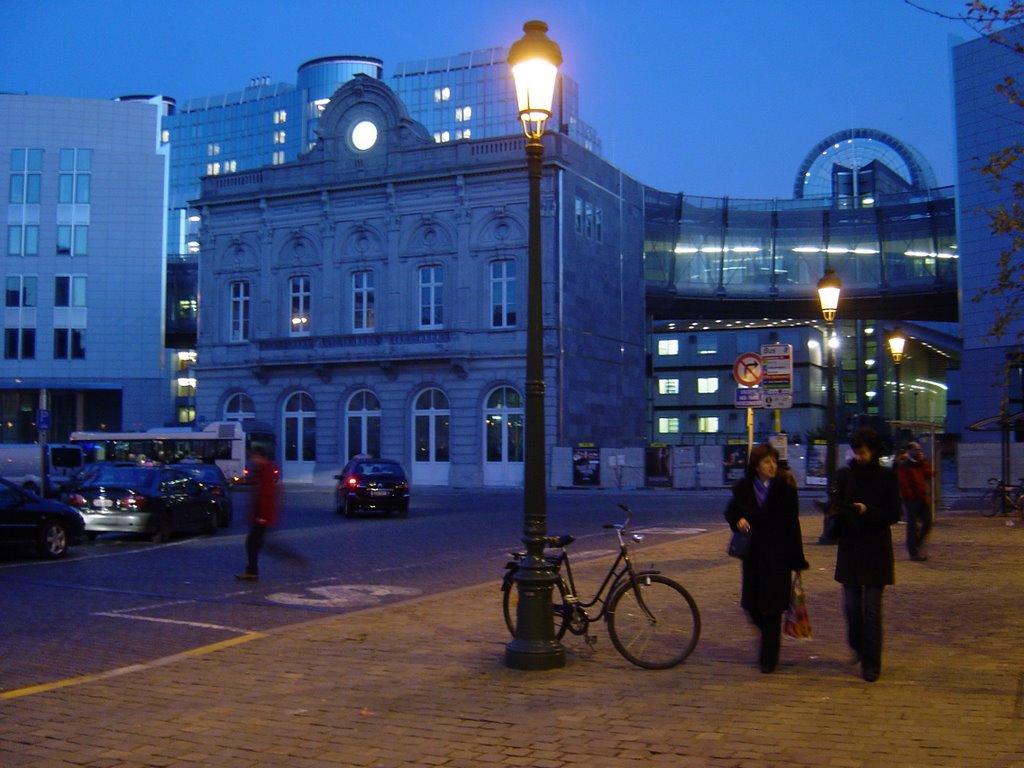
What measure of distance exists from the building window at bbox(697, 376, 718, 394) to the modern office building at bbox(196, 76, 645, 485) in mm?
23585

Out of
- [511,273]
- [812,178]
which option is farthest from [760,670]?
[812,178]

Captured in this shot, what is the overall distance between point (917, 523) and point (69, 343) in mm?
69725

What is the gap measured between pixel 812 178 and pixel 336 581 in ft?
213

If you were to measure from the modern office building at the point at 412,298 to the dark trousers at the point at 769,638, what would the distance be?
128 feet

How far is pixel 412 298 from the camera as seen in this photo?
2020 inches

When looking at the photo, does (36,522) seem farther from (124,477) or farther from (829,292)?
(829,292)

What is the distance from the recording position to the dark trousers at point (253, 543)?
1521 centimetres

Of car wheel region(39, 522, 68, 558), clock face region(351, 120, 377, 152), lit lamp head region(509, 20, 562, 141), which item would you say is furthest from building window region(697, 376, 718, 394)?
lit lamp head region(509, 20, 562, 141)

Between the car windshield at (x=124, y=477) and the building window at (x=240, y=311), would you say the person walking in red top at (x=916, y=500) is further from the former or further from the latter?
the building window at (x=240, y=311)

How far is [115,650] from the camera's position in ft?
33.1

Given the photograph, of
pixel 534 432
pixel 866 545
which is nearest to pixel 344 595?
pixel 534 432

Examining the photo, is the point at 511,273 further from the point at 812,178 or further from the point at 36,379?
the point at 36,379

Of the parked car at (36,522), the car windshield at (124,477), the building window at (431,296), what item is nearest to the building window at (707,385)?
the building window at (431,296)

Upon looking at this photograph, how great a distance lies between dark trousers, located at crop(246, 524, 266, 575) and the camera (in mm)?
15211
